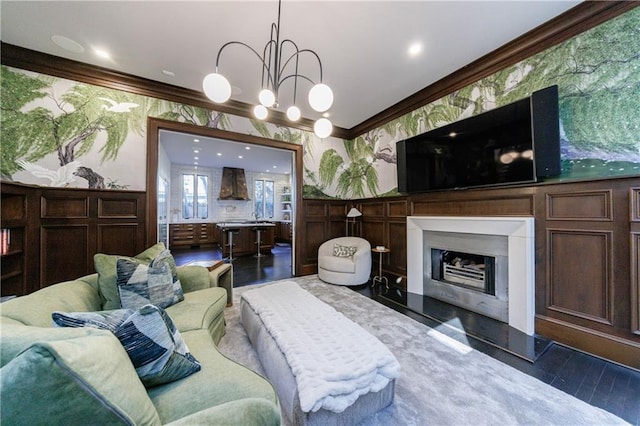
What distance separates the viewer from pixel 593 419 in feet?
4.45

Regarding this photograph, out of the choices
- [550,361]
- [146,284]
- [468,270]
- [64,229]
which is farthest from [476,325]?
[64,229]

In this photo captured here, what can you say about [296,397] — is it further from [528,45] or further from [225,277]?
[528,45]

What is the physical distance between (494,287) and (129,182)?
486 cm

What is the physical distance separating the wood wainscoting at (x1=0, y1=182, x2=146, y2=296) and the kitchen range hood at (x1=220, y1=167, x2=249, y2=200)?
5.42 m

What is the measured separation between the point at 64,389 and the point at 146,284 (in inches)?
54.2

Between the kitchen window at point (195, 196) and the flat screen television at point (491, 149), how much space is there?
7.54m

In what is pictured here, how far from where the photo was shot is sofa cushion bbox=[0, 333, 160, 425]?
1.68 ft

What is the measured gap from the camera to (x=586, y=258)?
6.73 ft

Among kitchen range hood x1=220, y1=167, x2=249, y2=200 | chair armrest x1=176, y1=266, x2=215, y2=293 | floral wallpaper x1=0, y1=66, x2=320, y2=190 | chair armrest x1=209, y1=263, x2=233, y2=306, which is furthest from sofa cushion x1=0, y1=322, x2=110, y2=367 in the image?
kitchen range hood x1=220, y1=167, x2=249, y2=200

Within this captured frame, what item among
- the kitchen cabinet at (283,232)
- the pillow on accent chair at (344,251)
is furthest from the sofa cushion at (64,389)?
the kitchen cabinet at (283,232)

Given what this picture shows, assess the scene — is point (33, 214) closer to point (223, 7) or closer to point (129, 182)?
point (129, 182)

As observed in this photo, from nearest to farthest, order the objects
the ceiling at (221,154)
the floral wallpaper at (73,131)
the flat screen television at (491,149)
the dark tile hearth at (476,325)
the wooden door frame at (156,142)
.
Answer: the dark tile hearth at (476,325) → the flat screen television at (491,149) → the floral wallpaper at (73,131) → the wooden door frame at (156,142) → the ceiling at (221,154)

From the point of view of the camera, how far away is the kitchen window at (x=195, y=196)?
8.24 m

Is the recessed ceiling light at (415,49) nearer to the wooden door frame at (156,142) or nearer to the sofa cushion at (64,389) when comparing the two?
the wooden door frame at (156,142)
